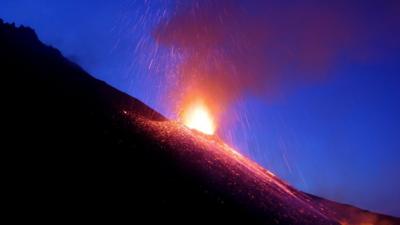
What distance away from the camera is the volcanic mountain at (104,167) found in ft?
36.7

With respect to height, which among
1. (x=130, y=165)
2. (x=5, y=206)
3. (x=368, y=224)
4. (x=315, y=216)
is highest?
(x=368, y=224)

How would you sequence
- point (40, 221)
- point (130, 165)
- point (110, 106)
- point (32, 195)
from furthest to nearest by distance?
point (110, 106) < point (130, 165) < point (32, 195) < point (40, 221)

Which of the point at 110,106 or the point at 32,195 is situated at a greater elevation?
the point at 110,106

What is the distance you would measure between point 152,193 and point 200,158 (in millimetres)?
7761

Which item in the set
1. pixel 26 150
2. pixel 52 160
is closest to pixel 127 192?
pixel 52 160

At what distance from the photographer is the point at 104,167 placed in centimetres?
1425

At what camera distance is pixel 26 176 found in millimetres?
11422

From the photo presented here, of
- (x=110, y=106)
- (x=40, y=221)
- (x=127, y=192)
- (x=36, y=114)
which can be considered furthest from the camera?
(x=110, y=106)

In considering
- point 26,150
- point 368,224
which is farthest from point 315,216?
point 368,224

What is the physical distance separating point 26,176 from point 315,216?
52.8 feet

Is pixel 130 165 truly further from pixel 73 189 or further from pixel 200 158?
pixel 200 158

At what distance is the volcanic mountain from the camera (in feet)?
36.7

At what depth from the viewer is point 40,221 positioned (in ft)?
31.2

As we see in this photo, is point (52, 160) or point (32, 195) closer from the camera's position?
point (32, 195)
